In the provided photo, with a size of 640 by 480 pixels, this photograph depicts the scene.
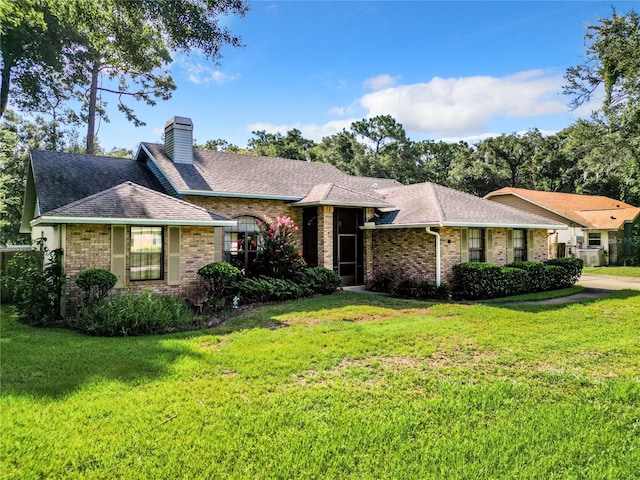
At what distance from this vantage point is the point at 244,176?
52.5 ft

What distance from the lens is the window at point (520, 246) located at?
634 inches

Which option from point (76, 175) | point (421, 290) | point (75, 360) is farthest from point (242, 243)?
point (75, 360)

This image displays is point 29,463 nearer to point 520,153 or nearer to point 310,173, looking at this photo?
point 310,173

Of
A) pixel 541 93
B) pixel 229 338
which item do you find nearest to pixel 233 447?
pixel 229 338

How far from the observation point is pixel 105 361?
6082mm

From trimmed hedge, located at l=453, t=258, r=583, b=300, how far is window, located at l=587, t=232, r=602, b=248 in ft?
50.2

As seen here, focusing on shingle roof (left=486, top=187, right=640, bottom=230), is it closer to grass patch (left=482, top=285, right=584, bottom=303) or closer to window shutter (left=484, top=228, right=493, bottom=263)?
→ grass patch (left=482, top=285, right=584, bottom=303)

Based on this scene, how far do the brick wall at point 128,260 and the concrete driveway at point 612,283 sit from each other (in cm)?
1557

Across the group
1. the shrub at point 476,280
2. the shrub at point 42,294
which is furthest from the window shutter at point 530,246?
the shrub at point 42,294

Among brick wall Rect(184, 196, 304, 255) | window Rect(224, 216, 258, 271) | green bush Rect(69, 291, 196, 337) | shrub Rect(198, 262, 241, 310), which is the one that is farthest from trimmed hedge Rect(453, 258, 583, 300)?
green bush Rect(69, 291, 196, 337)

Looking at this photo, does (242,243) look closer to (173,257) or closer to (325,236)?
(325,236)

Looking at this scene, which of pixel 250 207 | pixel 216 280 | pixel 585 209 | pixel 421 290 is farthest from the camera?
pixel 585 209

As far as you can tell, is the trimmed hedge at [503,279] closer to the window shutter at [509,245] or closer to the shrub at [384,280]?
the window shutter at [509,245]

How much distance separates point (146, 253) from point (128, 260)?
0.51 m
